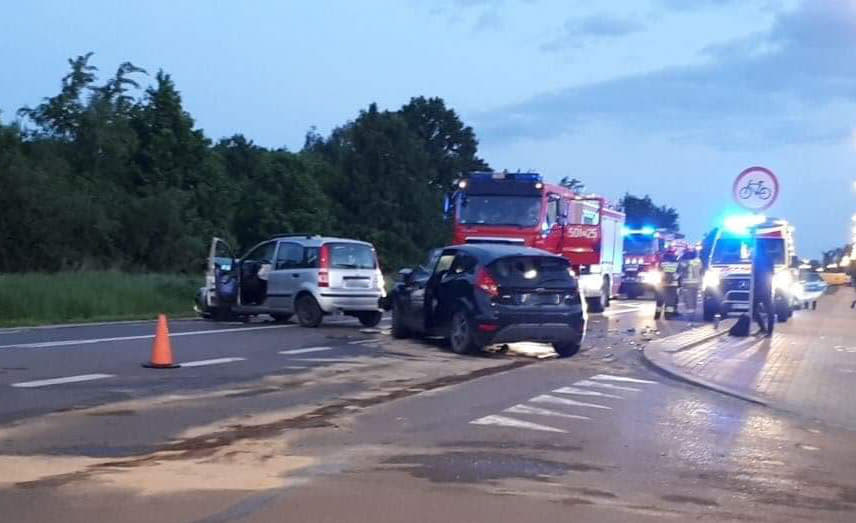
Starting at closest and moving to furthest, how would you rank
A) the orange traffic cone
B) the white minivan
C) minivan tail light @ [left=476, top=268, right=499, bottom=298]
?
the orange traffic cone
minivan tail light @ [left=476, top=268, right=499, bottom=298]
the white minivan

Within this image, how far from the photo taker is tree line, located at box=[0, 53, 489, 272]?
149 feet

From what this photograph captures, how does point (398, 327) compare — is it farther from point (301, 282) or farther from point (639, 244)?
point (639, 244)

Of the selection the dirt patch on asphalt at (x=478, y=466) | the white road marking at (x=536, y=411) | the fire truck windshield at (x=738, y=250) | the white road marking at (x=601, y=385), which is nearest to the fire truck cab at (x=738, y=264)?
Answer: the fire truck windshield at (x=738, y=250)

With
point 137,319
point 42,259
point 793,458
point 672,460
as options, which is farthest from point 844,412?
point 42,259

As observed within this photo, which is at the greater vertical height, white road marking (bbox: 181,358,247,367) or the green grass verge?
the green grass verge

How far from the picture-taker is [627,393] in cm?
1401

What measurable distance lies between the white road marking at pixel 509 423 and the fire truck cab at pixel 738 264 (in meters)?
17.7

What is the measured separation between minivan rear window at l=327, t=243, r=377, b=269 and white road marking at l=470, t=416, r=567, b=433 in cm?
1143

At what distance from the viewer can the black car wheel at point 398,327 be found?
20.3m

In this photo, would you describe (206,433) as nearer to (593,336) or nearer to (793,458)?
(793,458)

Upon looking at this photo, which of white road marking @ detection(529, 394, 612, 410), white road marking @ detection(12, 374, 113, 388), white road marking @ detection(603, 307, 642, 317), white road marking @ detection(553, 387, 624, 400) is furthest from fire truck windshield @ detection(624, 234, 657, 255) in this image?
white road marking @ detection(12, 374, 113, 388)

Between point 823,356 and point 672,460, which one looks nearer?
point 672,460

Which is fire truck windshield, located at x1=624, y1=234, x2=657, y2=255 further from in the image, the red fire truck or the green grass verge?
the green grass verge

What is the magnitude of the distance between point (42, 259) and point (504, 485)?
39.7 m
